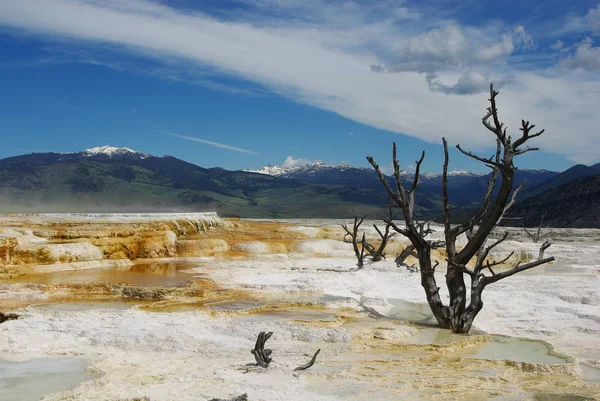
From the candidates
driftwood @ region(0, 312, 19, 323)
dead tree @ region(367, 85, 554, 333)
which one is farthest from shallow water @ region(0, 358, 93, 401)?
dead tree @ region(367, 85, 554, 333)

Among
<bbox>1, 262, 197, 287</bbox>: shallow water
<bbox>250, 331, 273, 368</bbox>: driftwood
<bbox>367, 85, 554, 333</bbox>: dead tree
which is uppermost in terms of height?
<bbox>367, 85, 554, 333</bbox>: dead tree

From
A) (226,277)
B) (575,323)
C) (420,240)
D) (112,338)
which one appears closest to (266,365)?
(112,338)

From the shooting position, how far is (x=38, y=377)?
→ 8.60 meters

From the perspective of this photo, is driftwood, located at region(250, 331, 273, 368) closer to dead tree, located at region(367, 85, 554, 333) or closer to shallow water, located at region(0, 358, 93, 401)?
shallow water, located at region(0, 358, 93, 401)

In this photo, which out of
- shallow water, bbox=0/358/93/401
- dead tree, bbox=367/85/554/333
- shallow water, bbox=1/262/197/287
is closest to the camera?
shallow water, bbox=0/358/93/401

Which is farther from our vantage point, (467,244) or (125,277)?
(125,277)

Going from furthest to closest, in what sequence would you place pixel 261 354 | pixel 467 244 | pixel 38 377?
1. pixel 467 244
2. pixel 261 354
3. pixel 38 377

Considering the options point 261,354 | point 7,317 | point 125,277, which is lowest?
point 125,277

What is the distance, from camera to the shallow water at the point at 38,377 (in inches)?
310

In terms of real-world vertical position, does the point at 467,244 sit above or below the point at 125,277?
above

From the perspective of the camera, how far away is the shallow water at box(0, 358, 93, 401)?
7.87 meters

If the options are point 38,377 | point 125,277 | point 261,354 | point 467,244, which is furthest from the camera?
point 125,277

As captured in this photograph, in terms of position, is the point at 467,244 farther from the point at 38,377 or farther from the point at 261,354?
the point at 38,377

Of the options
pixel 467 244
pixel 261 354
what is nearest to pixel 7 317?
pixel 261 354
